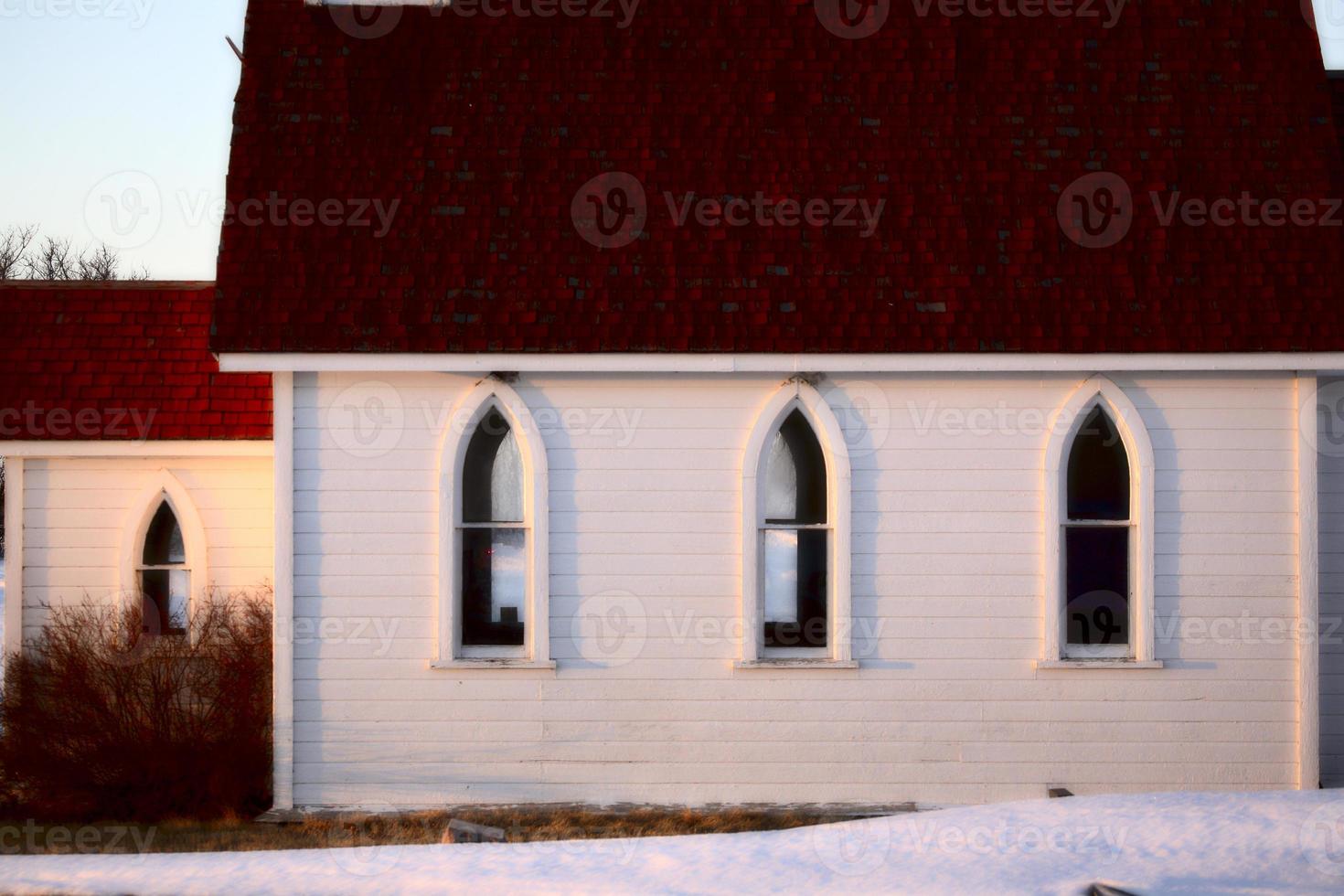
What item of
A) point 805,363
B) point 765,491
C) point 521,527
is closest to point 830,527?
point 765,491

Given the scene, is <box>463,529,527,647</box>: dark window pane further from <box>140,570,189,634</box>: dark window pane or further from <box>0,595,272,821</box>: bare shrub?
<box>140,570,189,634</box>: dark window pane

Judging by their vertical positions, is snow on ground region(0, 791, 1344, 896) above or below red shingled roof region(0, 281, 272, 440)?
below

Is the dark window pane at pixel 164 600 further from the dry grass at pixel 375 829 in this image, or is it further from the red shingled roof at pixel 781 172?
the red shingled roof at pixel 781 172

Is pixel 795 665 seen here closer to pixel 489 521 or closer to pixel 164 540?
pixel 489 521

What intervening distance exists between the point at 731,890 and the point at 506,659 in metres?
4.67

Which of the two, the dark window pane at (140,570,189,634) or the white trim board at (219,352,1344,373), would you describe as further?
the dark window pane at (140,570,189,634)

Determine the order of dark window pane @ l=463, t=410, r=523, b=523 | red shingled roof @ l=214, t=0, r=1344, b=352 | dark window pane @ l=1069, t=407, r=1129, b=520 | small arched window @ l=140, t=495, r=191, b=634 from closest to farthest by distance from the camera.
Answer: red shingled roof @ l=214, t=0, r=1344, b=352 → dark window pane @ l=1069, t=407, r=1129, b=520 → dark window pane @ l=463, t=410, r=523, b=523 → small arched window @ l=140, t=495, r=191, b=634

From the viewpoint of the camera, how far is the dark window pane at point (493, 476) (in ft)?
39.7

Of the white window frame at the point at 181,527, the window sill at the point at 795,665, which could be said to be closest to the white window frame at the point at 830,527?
the window sill at the point at 795,665

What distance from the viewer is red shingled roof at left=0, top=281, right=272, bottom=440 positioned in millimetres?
13734

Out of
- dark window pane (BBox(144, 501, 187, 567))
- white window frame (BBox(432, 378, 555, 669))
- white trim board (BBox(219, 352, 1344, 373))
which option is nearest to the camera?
white trim board (BBox(219, 352, 1344, 373))

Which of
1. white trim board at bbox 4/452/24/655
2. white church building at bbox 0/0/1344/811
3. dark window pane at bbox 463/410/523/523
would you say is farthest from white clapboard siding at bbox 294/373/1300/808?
white trim board at bbox 4/452/24/655

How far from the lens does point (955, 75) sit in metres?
12.8

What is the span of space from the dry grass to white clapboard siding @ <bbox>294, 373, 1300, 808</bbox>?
30 centimetres
